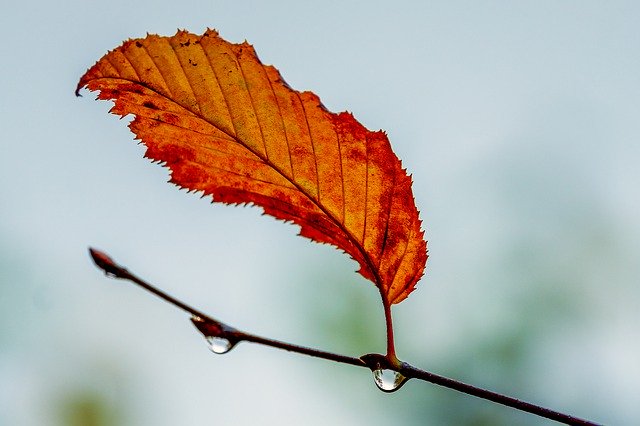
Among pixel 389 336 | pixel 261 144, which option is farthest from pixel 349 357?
pixel 261 144

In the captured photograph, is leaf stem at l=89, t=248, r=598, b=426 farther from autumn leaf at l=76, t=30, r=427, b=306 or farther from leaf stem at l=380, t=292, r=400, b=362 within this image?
autumn leaf at l=76, t=30, r=427, b=306

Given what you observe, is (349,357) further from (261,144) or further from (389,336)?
(261,144)

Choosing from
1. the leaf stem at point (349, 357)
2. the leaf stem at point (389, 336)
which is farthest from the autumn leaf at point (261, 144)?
the leaf stem at point (349, 357)

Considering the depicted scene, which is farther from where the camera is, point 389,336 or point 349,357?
point 389,336

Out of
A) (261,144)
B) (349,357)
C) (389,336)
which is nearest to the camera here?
(349,357)

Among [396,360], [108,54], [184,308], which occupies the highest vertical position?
[108,54]

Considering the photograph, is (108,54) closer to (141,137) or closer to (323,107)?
(141,137)

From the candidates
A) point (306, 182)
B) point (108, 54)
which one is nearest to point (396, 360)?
point (306, 182)

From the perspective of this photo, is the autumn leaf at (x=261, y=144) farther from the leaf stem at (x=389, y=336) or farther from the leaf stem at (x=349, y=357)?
the leaf stem at (x=349, y=357)
